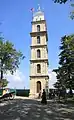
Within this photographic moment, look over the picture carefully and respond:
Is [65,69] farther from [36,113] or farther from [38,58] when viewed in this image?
[36,113]

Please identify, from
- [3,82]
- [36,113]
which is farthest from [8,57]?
[36,113]

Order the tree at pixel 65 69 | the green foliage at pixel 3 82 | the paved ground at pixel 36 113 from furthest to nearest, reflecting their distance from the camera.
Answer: the green foliage at pixel 3 82, the tree at pixel 65 69, the paved ground at pixel 36 113

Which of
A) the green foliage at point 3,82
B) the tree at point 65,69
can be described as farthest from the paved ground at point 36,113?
the green foliage at point 3,82

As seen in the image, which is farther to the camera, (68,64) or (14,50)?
(14,50)

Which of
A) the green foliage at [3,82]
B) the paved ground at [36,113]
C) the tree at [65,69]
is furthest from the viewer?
the green foliage at [3,82]

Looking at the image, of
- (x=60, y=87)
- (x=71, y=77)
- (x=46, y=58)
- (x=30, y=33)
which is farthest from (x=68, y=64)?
(x=30, y=33)

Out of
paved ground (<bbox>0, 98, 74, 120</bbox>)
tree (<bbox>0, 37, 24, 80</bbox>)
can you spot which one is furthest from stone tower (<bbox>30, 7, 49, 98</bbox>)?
paved ground (<bbox>0, 98, 74, 120</bbox>)

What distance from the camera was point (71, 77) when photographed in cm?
4509

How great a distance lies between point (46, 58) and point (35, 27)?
825cm

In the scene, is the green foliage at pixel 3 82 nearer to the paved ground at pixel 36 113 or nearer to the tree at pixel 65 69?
the tree at pixel 65 69

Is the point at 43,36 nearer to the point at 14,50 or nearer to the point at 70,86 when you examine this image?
the point at 14,50

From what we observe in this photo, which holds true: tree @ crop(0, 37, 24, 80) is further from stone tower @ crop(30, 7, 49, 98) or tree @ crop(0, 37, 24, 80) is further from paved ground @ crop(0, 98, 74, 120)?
paved ground @ crop(0, 98, 74, 120)

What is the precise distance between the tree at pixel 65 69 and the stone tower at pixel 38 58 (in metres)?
5.99

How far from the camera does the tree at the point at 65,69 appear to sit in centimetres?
4504
